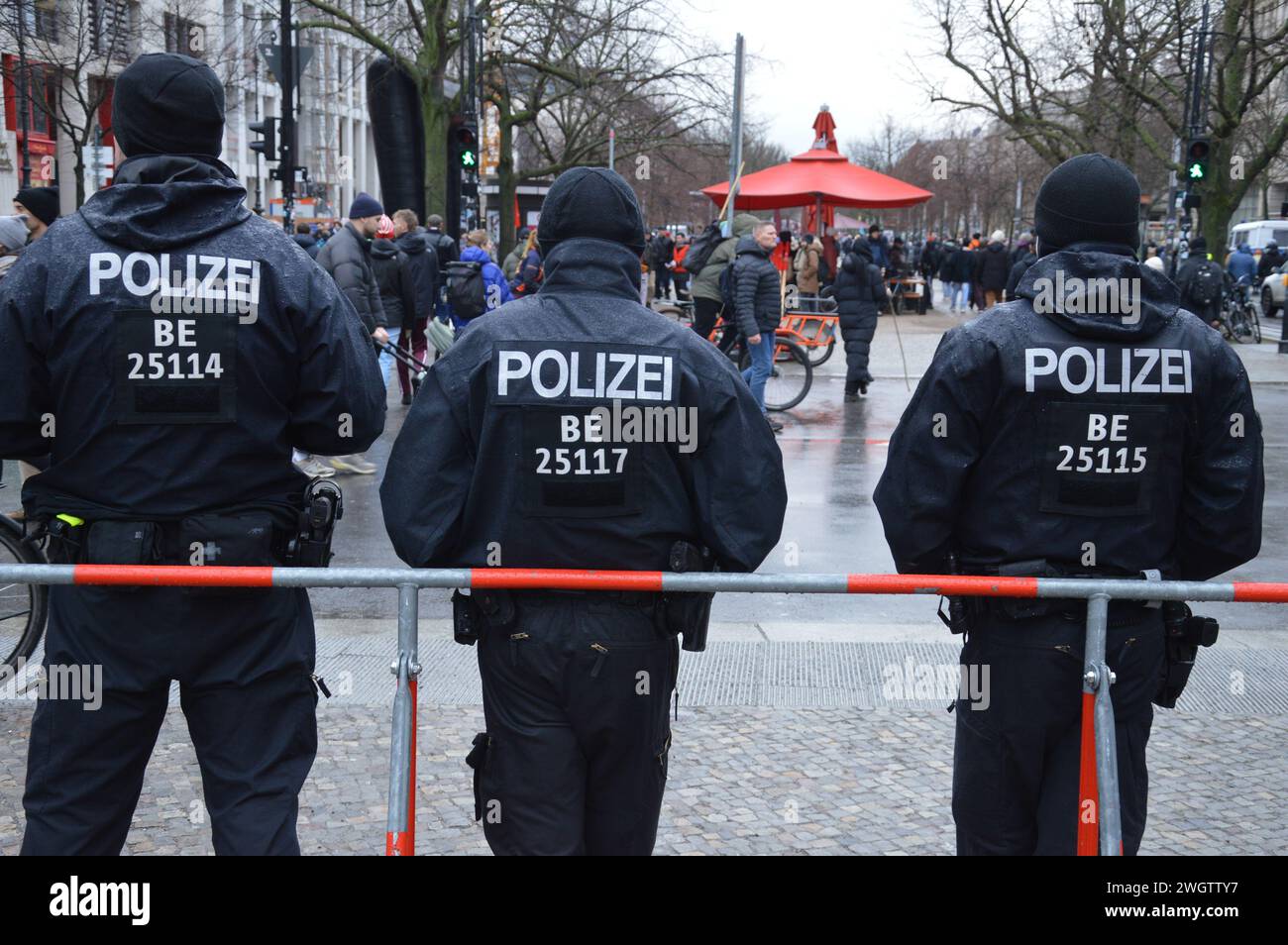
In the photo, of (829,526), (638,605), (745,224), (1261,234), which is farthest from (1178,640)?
(1261,234)

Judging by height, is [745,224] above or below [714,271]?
above

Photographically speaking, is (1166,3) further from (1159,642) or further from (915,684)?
(1159,642)

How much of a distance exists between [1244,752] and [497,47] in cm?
3067

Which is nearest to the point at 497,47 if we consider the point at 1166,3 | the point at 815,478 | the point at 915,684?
the point at 1166,3

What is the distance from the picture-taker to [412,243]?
14234mm

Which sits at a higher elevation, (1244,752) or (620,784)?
(620,784)

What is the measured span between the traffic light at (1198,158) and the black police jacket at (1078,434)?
732 inches

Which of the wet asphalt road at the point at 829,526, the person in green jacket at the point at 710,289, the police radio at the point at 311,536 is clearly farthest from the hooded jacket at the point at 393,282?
the police radio at the point at 311,536

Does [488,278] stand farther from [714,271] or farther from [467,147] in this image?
[467,147]

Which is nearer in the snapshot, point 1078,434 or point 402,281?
point 1078,434

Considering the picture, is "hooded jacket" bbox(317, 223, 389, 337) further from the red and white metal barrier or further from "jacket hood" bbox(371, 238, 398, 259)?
the red and white metal barrier

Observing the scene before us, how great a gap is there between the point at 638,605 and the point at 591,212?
0.92 metres

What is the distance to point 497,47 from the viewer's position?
108 feet

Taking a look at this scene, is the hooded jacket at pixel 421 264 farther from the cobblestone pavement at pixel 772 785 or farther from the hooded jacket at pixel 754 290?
the cobblestone pavement at pixel 772 785
